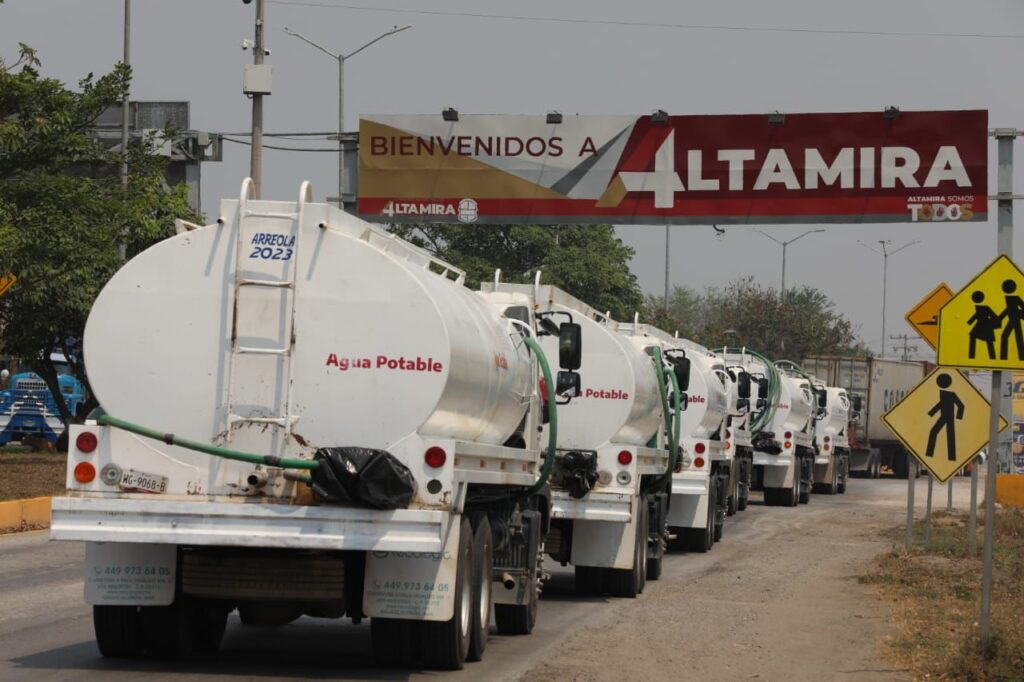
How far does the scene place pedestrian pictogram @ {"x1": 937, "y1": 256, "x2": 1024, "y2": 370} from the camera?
12.3m

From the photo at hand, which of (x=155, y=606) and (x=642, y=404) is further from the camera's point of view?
(x=642, y=404)

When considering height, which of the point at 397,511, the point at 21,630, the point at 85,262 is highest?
the point at 85,262

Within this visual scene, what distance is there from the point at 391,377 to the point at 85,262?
18888 mm

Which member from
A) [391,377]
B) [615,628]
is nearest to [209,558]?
[391,377]

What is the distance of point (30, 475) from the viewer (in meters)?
30.7

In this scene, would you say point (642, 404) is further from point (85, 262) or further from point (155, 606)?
point (85, 262)

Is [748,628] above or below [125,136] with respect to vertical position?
below

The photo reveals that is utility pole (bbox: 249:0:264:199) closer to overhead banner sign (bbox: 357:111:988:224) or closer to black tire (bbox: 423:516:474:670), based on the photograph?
Result: overhead banner sign (bbox: 357:111:988:224)

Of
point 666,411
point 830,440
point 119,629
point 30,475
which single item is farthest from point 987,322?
point 830,440

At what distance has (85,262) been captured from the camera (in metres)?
28.6

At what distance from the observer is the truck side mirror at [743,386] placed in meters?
31.6

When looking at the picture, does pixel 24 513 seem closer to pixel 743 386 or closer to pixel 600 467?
pixel 600 467

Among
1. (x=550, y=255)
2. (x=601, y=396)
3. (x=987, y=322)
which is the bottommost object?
(x=601, y=396)

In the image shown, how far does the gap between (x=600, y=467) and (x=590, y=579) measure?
1.26 m
